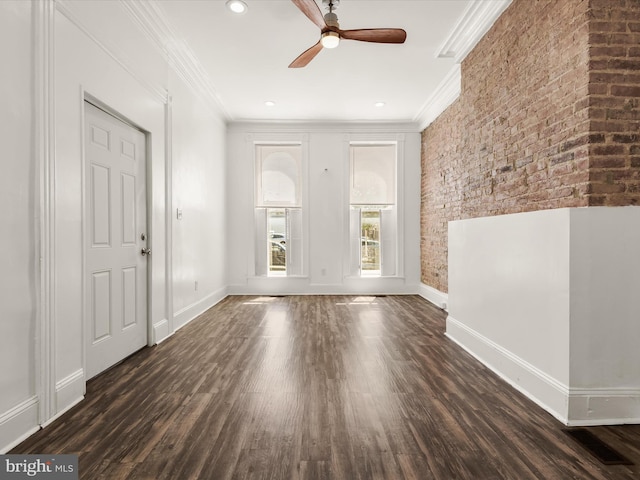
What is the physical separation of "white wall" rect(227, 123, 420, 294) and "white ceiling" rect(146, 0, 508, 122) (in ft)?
1.84

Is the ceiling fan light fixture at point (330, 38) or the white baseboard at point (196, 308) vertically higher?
the ceiling fan light fixture at point (330, 38)

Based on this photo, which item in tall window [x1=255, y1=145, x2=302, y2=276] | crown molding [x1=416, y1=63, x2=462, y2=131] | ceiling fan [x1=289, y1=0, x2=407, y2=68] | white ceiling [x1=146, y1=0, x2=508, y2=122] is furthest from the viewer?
tall window [x1=255, y1=145, x2=302, y2=276]

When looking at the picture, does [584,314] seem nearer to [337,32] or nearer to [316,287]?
[337,32]

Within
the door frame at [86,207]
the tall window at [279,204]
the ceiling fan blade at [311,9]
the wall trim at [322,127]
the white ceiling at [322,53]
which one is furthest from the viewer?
the tall window at [279,204]

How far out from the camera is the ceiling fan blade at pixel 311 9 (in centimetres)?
270

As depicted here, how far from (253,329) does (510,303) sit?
2.78 metres

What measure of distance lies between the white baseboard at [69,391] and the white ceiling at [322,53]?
322 centimetres

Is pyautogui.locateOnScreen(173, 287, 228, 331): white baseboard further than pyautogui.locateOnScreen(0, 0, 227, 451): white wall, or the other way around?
pyautogui.locateOnScreen(173, 287, 228, 331): white baseboard

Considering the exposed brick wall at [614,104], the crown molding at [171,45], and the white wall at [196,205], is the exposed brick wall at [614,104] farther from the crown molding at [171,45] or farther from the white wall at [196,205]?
the white wall at [196,205]

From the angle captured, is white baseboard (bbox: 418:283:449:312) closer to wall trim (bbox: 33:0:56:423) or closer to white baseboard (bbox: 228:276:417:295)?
white baseboard (bbox: 228:276:417:295)

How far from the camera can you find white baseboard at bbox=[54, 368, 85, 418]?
2.21 metres

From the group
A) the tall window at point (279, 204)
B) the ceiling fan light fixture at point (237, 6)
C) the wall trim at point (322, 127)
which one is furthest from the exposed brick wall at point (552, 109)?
the tall window at point (279, 204)

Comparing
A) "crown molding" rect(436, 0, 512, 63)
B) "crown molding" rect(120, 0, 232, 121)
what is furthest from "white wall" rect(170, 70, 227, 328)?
"crown molding" rect(436, 0, 512, 63)

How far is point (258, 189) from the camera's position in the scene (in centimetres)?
676
